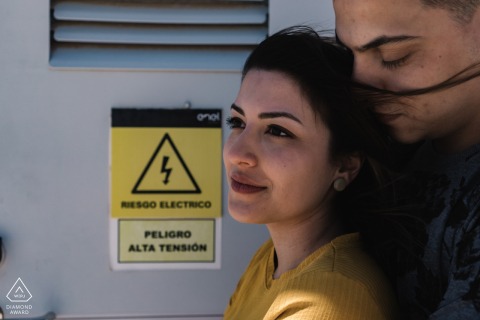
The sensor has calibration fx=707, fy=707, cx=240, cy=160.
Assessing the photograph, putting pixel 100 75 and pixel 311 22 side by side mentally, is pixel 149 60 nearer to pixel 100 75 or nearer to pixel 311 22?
pixel 100 75

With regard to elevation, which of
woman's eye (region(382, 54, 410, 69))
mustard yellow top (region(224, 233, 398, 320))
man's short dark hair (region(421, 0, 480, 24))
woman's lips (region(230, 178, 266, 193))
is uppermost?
man's short dark hair (region(421, 0, 480, 24))

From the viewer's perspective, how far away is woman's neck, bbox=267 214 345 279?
1.65 metres

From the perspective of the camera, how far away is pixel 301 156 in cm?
156

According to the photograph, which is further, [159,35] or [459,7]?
[159,35]

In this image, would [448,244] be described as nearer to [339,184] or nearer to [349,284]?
Answer: [349,284]

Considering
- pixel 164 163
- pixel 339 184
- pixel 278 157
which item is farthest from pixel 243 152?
pixel 164 163

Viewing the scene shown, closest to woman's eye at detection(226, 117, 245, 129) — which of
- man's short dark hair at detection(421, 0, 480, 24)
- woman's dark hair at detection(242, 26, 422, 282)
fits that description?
woman's dark hair at detection(242, 26, 422, 282)

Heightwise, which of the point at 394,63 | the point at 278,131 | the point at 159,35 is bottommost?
the point at 278,131

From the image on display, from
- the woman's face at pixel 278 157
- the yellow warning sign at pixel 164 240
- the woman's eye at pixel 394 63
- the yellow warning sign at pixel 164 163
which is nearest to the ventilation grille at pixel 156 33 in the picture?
the yellow warning sign at pixel 164 163

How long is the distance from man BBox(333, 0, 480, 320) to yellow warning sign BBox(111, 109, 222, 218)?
0.54m

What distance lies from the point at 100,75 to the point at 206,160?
0.35m

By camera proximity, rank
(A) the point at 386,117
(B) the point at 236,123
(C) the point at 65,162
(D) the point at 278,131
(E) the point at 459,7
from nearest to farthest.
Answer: (E) the point at 459,7 < (A) the point at 386,117 < (D) the point at 278,131 < (B) the point at 236,123 < (C) the point at 65,162

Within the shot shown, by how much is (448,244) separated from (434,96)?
0.28 metres

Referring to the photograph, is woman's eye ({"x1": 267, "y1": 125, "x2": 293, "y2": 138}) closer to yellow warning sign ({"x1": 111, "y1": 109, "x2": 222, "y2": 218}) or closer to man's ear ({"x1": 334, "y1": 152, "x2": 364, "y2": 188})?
man's ear ({"x1": 334, "y1": 152, "x2": 364, "y2": 188})
